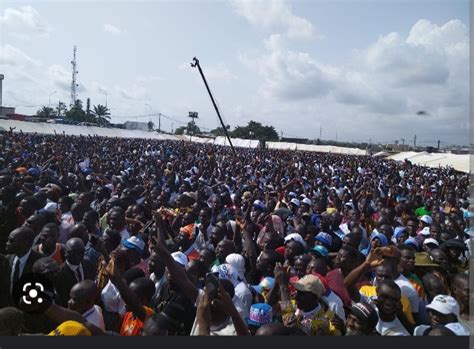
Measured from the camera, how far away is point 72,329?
7.97 feet

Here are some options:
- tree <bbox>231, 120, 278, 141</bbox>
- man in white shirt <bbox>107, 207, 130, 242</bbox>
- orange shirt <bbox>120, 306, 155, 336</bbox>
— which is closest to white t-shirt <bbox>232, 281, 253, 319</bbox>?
orange shirt <bbox>120, 306, 155, 336</bbox>

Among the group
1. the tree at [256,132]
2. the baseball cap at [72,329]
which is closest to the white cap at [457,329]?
the baseball cap at [72,329]

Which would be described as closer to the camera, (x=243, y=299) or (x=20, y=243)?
(x=243, y=299)

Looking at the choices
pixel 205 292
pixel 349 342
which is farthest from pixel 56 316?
pixel 349 342

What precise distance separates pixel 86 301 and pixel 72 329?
1.36ft

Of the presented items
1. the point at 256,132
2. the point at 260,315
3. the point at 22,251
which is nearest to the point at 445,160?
the point at 260,315

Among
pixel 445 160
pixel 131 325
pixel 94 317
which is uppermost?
Answer: pixel 445 160

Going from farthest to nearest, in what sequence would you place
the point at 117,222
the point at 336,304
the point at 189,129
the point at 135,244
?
the point at 189,129 → the point at 117,222 → the point at 135,244 → the point at 336,304

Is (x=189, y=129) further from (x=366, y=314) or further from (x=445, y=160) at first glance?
(x=366, y=314)

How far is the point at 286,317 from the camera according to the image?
317cm

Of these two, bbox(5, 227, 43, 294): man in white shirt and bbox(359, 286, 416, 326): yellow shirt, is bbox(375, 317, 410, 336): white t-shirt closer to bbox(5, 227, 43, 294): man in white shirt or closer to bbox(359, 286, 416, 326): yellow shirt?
bbox(359, 286, 416, 326): yellow shirt

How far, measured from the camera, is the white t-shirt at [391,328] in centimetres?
296
